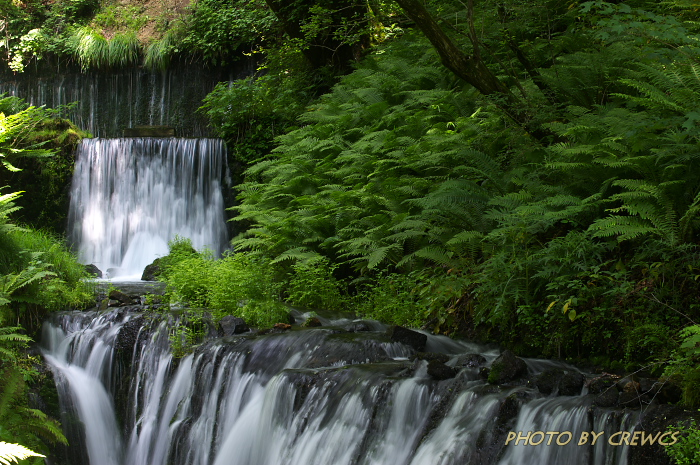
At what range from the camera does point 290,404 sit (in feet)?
17.8

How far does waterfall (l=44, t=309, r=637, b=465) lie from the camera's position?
4.28 m

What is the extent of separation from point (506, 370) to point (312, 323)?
293 centimetres

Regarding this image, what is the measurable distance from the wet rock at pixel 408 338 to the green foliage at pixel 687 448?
2684mm

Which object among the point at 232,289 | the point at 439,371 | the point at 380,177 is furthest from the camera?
the point at 380,177

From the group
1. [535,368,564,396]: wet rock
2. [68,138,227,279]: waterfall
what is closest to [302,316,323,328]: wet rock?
[535,368,564,396]: wet rock

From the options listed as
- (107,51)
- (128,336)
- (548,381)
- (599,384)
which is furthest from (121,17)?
(599,384)

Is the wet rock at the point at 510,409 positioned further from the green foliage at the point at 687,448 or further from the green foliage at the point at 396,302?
the green foliage at the point at 396,302

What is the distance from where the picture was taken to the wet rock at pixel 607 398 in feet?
13.8

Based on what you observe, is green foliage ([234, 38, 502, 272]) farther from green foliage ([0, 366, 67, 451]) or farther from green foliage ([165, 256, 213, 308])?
green foliage ([0, 366, 67, 451])

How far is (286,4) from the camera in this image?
13.6 metres

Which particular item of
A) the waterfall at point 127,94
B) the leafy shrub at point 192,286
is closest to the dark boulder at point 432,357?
the leafy shrub at point 192,286

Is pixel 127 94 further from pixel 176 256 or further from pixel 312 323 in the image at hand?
pixel 312 323

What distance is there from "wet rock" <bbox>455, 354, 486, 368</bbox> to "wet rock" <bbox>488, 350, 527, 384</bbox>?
1.29 feet

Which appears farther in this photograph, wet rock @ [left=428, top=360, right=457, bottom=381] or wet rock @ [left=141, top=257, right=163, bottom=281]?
wet rock @ [left=141, top=257, right=163, bottom=281]
